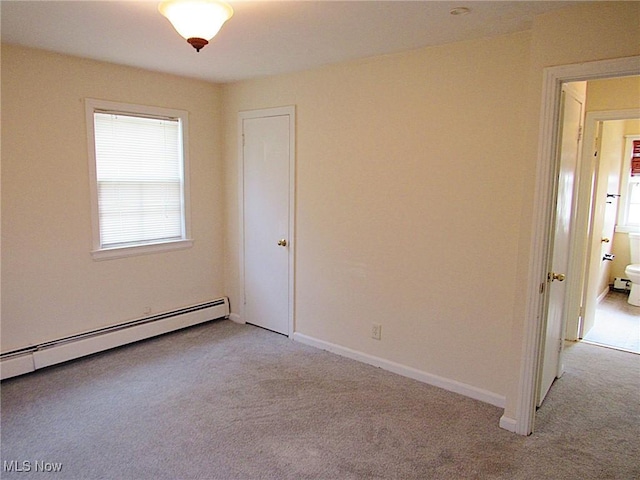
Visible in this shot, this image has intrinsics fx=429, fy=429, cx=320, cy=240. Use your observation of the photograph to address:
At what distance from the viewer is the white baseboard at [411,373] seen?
296 centimetres

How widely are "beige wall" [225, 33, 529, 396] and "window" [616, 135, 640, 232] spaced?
3.82 metres

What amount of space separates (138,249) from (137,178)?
0.64 meters

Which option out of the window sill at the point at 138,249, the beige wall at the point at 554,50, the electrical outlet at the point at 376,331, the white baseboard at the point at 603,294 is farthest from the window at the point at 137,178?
the white baseboard at the point at 603,294

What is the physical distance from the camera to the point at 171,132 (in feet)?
13.4

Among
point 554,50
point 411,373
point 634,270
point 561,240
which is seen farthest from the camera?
point 634,270

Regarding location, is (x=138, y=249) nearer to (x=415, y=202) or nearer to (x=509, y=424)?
(x=415, y=202)

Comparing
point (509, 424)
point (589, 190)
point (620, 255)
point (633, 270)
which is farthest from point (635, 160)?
point (509, 424)

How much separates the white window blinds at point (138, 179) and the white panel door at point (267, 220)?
0.67 meters

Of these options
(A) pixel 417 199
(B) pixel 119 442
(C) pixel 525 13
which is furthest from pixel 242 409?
(C) pixel 525 13

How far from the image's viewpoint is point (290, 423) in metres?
2.71

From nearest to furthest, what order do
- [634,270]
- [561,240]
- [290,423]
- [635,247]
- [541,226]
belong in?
[541,226], [290,423], [561,240], [634,270], [635,247]

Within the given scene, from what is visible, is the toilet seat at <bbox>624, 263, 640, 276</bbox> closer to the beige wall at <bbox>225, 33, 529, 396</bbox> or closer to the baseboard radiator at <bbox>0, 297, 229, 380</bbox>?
the beige wall at <bbox>225, 33, 529, 396</bbox>

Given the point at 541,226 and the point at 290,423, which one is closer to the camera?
the point at 541,226

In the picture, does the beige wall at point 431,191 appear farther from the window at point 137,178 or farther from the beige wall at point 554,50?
the window at point 137,178
